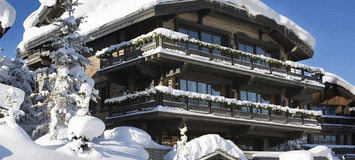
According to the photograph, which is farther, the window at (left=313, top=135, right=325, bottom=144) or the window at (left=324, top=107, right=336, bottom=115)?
the window at (left=324, top=107, right=336, bottom=115)

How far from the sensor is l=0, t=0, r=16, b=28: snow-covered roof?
2203cm

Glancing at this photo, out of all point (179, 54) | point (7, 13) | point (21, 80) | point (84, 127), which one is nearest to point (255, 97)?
point (179, 54)

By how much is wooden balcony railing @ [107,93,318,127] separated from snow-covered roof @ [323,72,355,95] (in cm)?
1211

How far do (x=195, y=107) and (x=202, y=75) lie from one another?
264 centimetres

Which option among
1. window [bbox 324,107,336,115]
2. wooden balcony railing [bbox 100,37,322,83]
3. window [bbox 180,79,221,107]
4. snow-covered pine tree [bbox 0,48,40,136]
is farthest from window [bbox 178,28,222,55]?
window [bbox 324,107,336,115]

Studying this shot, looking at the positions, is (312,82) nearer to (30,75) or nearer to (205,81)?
(205,81)

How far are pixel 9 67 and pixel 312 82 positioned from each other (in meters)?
18.1

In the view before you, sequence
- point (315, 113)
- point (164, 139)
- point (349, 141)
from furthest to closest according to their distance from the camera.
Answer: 1. point (349, 141)
2. point (315, 113)
3. point (164, 139)

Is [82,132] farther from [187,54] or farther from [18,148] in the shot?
[187,54]

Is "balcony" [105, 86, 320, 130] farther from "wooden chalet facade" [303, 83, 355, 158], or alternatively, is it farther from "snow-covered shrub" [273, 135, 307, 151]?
"wooden chalet facade" [303, 83, 355, 158]

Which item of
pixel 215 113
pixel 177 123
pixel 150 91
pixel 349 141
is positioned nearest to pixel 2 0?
pixel 150 91

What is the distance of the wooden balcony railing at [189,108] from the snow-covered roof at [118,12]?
14.6ft

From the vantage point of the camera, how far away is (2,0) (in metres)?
22.1

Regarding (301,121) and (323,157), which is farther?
(301,121)
